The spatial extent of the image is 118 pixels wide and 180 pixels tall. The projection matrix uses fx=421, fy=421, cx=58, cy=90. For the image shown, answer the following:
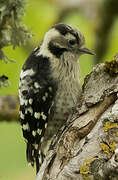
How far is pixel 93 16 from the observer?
441 cm

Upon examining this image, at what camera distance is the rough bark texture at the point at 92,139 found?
7.80 feet

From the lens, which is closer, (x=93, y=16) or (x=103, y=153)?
(x=103, y=153)

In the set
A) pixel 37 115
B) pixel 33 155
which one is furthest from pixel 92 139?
pixel 33 155

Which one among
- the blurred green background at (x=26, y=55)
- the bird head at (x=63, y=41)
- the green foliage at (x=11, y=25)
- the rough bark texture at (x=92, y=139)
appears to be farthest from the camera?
the blurred green background at (x=26, y=55)

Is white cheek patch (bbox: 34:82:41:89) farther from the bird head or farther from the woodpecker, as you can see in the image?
the bird head

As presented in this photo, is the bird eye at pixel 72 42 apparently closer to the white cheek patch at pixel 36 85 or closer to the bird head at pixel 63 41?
the bird head at pixel 63 41

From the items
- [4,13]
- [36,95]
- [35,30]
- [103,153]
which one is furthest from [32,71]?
[103,153]

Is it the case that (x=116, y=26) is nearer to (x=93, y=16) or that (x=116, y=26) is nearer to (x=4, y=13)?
(x=93, y=16)

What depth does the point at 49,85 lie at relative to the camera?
3.30 meters

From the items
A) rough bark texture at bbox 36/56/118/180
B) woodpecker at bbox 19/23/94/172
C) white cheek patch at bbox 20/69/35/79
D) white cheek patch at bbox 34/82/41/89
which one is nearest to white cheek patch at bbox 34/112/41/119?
woodpecker at bbox 19/23/94/172

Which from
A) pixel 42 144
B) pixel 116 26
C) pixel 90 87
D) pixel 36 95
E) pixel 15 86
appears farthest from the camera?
pixel 116 26

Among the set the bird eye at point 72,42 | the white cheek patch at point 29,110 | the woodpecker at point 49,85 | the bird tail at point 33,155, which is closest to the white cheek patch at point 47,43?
the woodpecker at point 49,85

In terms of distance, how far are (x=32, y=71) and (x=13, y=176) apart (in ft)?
3.13

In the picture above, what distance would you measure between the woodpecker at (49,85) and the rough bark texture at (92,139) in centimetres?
37
